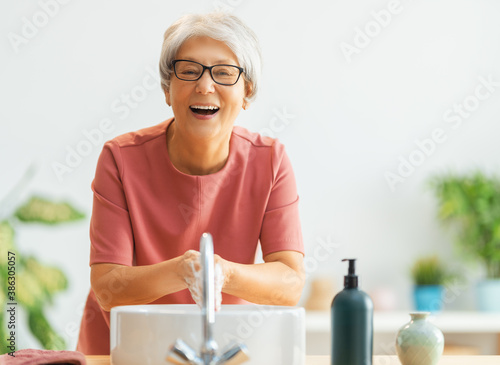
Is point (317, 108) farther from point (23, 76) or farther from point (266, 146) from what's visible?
point (266, 146)

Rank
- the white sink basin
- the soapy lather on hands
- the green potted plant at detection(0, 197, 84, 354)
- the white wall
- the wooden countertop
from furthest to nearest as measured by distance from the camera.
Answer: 1. the white wall
2. the green potted plant at detection(0, 197, 84, 354)
3. the wooden countertop
4. the soapy lather on hands
5. the white sink basin

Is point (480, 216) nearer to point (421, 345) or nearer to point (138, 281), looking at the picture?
point (421, 345)

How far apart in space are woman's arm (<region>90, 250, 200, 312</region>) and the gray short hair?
47 centimetres

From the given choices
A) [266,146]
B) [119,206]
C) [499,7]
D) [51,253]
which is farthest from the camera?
[499,7]

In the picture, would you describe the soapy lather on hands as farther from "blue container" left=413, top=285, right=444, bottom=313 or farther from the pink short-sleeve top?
"blue container" left=413, top=285, right=444, bottom=313

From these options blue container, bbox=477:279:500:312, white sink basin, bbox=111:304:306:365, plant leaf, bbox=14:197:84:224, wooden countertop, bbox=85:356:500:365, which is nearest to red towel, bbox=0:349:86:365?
white sink basin, bbox=111:304:306:365

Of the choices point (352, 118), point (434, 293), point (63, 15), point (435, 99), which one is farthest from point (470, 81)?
point (63, 15)

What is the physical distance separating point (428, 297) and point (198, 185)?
6.66ft

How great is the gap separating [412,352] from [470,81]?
2.73 meters

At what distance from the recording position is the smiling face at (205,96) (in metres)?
1.36

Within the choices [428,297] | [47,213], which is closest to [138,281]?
[47,213]

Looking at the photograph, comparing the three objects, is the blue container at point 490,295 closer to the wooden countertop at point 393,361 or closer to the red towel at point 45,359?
the wooden countertop at point 393,361

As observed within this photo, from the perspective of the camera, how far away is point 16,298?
2764mm

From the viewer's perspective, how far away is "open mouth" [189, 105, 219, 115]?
4.51ft
